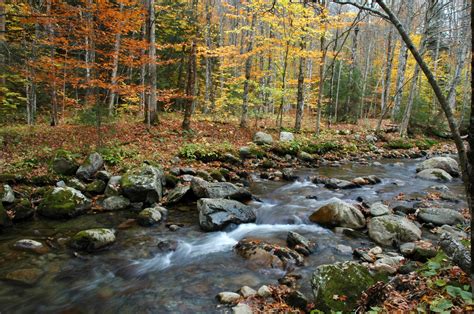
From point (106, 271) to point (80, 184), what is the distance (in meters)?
4.20

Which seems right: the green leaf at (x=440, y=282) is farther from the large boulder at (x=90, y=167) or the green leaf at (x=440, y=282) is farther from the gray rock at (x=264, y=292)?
the large boulder at (x=90, y=167)

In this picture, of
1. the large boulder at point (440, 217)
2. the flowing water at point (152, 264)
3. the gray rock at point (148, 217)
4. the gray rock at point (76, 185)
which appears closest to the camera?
the flowing water at point (152, 264)

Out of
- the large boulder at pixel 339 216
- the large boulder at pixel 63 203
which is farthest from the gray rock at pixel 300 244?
the large boulder at pixel 63 203

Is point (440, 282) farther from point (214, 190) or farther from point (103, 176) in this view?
point (103, 176)

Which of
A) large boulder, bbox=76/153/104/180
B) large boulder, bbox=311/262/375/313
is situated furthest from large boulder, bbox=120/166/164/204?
large boulder, bbox=311/262/375/313

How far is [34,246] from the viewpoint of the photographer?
6.35 meters

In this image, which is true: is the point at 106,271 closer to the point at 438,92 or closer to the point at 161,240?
the point at 161,240

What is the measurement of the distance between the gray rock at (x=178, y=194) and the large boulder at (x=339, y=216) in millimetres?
3701

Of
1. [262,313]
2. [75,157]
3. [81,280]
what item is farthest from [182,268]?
[75,157]

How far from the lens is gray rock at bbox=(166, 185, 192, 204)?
9.14 meters

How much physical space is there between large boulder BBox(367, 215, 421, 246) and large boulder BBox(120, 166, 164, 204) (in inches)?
225

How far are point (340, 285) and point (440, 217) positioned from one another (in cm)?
484

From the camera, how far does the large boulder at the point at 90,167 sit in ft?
31.7

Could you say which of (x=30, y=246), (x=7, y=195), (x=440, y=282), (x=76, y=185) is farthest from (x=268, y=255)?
(x=7, y=195)
